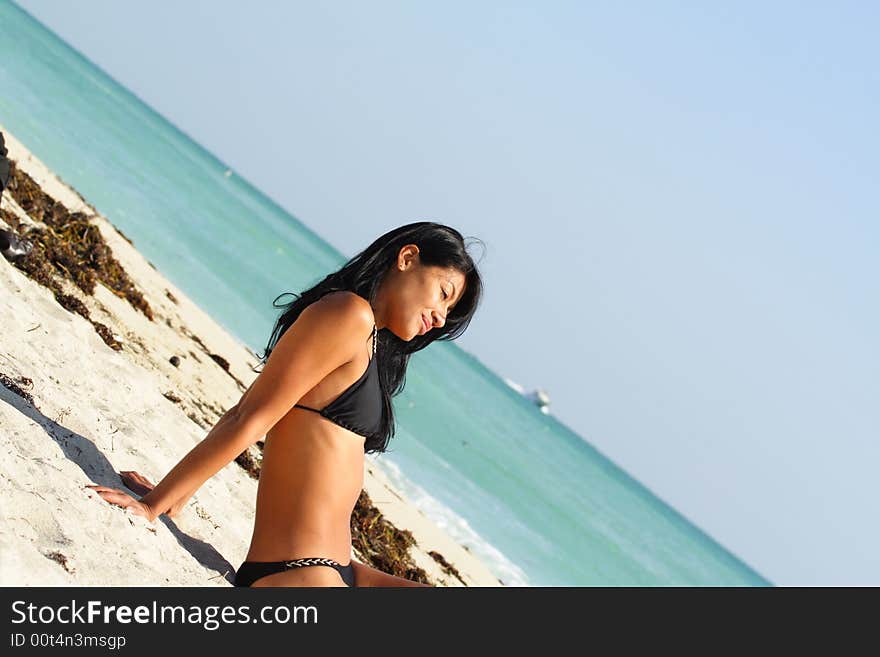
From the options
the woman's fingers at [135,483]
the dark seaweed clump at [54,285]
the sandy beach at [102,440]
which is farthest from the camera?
the dark seaweed clump at [54,285]

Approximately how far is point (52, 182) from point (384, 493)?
7.32m

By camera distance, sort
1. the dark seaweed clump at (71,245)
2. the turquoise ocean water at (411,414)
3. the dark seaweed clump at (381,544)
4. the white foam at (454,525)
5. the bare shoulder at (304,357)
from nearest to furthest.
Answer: the bare shoulder at (304,357), the dark seaweed clump at (381,544), the dark seaweed clump at (71,245), the white foam at (454,525), the turquoise ocean water at (411,414)

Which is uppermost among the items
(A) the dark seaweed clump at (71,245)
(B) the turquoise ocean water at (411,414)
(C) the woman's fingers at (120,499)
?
(C) the woman's fingers at (120,499)

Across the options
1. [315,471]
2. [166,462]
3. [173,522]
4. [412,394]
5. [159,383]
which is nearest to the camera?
[315,471]

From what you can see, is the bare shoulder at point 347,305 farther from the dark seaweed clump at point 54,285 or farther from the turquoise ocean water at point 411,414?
the turquoise ocean water at point 411,414

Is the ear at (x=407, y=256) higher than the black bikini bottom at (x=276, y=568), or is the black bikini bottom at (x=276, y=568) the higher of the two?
the ear at (x=407, y=256)

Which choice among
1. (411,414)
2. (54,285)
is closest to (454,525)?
(54,285)

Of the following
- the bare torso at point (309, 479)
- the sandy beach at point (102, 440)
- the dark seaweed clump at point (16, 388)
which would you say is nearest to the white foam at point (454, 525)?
the sandy beach at point (102, 440)

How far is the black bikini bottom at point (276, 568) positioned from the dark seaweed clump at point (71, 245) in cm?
547

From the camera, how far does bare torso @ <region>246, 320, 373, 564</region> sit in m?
4.67

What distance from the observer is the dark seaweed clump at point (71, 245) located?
970cm
